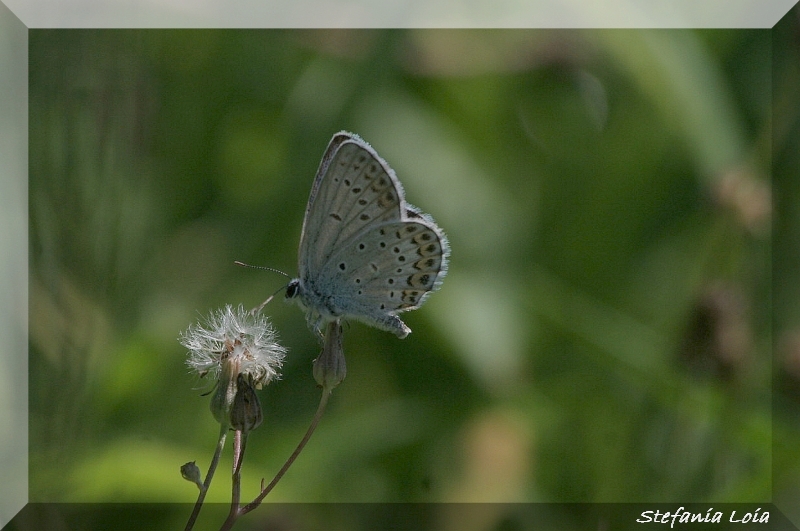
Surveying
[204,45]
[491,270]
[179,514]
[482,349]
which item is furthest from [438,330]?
[204,45]

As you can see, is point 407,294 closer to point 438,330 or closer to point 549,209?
point 438,330

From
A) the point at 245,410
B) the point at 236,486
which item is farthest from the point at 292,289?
the point at 236,486

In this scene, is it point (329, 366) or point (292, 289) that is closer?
point (329, 366)

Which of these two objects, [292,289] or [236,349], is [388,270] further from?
[236,349]

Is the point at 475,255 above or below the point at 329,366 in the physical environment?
above

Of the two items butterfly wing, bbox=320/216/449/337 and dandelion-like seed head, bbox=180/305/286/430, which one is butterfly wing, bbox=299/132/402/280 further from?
dandelion-like seed head, bbox=180/305/286/430

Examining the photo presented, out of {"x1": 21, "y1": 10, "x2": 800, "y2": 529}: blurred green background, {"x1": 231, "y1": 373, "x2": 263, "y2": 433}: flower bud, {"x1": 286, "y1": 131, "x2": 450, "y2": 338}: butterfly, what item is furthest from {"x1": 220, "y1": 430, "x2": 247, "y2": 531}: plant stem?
{"x1": 21, "y1": 10, "x2": 800, "y2": 529}: blurred green background

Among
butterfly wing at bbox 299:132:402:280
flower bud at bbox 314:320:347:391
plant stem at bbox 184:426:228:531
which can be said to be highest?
butterfly wing at bbox 299:132:402:280
